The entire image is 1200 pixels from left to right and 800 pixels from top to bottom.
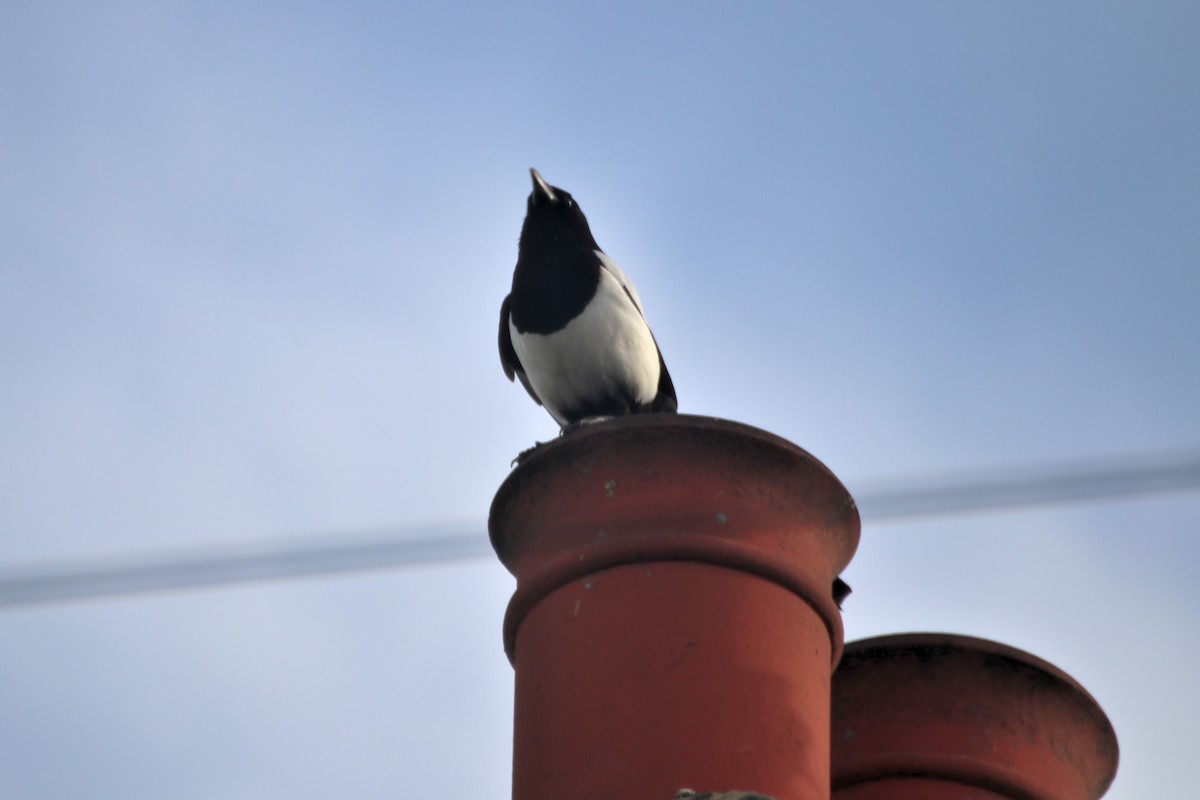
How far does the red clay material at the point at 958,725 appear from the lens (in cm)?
409

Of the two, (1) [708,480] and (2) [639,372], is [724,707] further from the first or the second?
(2) [639,372]

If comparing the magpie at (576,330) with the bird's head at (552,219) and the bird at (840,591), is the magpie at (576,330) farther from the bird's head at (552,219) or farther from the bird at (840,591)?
the bird at (840,591)

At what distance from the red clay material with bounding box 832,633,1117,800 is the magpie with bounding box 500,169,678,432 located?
2236 millimetres

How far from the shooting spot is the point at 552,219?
264 inches

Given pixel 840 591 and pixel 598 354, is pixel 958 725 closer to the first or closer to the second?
pixel 840 591

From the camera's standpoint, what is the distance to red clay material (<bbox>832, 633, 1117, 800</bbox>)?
161 inches

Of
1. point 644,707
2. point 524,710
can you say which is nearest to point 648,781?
point 644,707

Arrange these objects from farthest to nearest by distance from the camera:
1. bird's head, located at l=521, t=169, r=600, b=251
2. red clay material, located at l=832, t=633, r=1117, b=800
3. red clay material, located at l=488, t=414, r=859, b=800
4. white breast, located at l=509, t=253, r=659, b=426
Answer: bird's head, located at l=521, t=169, r=600, b=251 < white breast, located at l=509, t=253, r=659, b=426 < red clay material, located at l=832, t=633, r=1117, b=800 < red clay material, located at l=488, t=414, r=859, b=800

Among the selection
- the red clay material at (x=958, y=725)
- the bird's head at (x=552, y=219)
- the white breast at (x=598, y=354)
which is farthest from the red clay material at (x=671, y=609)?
the bird's head at (x=552, y=219)

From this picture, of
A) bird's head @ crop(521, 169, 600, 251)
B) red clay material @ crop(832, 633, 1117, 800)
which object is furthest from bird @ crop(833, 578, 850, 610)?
bird's head @ crop(521, 169, 600, 251)

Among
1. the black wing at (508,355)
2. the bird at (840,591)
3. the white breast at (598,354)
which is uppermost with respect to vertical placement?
the black wing at (508,355)

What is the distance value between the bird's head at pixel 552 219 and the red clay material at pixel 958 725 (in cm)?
287

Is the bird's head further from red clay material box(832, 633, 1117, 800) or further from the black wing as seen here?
red clay material box(832, 633, 1117, 800)

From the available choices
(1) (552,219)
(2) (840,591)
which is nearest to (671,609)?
(2) (840,591)
